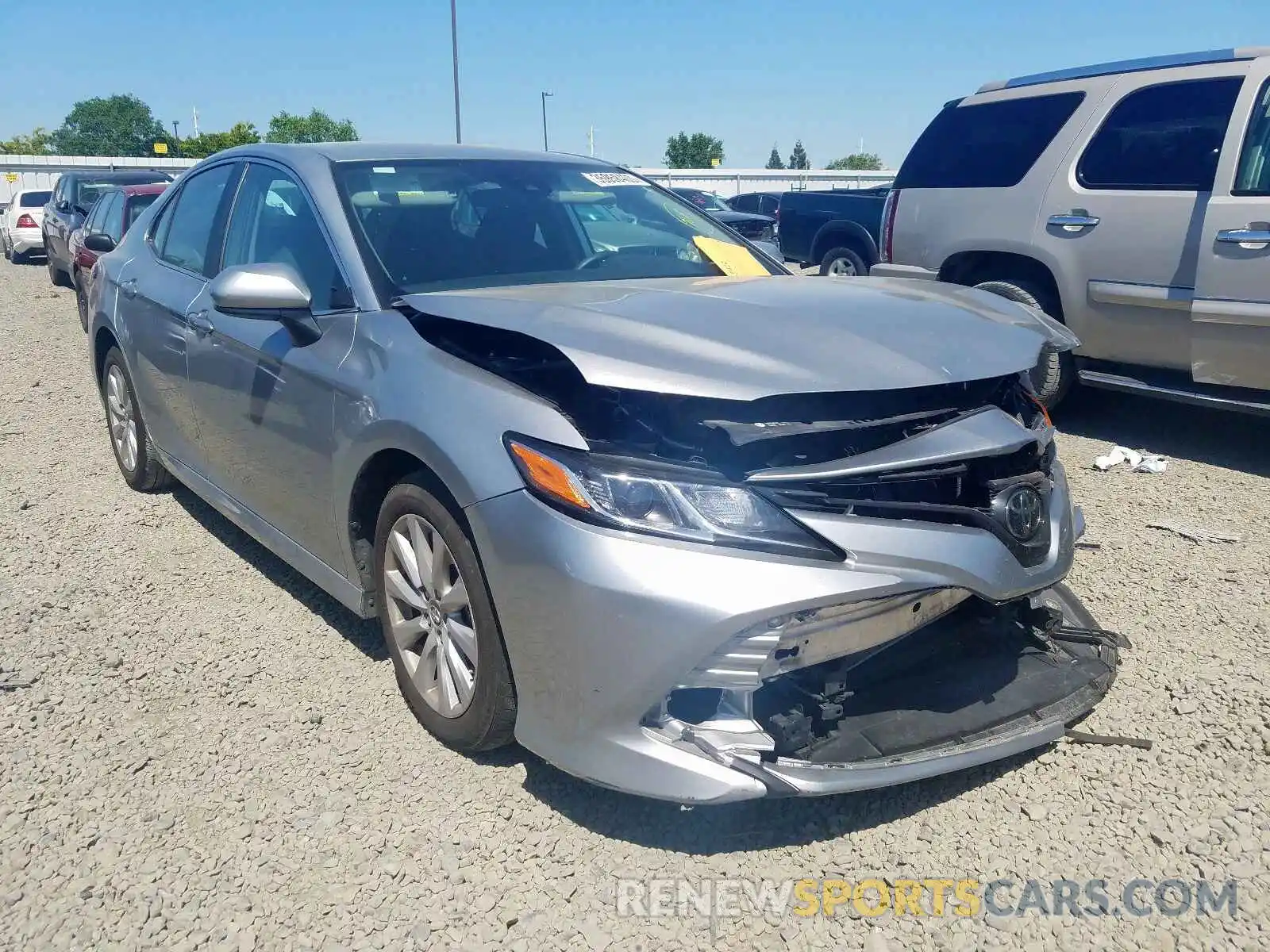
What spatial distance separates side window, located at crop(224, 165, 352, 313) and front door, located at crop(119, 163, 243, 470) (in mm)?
204

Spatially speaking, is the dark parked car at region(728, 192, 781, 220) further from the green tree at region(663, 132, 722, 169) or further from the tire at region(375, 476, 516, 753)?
the green tree at region(663, 132, 722, 169)

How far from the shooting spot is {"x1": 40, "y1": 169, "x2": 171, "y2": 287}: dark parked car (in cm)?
1457

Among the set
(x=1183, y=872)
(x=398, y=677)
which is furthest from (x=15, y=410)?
(x=1183, y=872)

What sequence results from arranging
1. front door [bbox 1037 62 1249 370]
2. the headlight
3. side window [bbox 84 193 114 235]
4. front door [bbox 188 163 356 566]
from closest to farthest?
the headlight, front door [bbox 188 163 356 566], front door [bbox 1037 62 1249 370], side window [bbox 84 193 114 235]

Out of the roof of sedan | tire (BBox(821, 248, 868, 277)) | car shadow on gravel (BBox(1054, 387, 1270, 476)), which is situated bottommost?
car shadow on gravel (BBox(1054, 387, 1270, 476))

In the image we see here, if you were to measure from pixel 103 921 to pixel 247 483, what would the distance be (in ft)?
5.86

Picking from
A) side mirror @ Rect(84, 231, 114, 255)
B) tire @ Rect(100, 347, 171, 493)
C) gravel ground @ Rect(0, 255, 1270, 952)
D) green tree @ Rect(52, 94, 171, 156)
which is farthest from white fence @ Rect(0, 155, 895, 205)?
green tree @ Rect(52, 94, 171, 156)

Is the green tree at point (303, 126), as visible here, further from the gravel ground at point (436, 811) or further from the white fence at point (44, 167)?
the gravel ground at point (436, 811)

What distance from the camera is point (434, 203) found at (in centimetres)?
356

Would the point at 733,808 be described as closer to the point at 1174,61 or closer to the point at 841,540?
the point at 841,540

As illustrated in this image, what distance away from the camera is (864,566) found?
2307 mm

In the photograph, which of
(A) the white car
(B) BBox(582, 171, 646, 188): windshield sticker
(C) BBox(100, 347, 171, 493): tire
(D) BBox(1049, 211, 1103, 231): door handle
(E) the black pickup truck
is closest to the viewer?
(B) BBox(582, 171, 646, 188): windshield sticker

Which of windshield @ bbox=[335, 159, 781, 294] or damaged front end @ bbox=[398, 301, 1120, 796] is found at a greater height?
windshield @ bbox=[335, 159, 781, 294]

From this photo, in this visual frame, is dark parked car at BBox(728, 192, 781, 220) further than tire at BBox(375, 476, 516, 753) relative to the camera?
Yes
